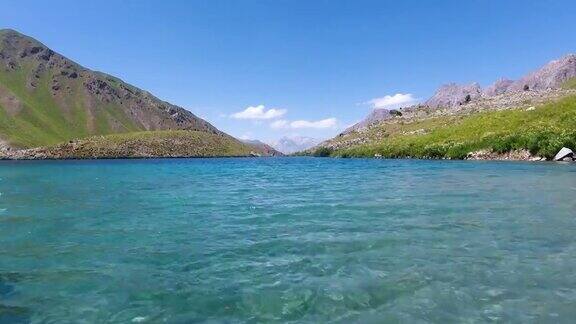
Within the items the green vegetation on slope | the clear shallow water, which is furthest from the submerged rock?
the clear shallow water

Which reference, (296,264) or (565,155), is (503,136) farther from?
(296,264)

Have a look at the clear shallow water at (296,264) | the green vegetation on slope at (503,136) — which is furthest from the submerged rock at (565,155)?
the clear shallow water at (296,264)

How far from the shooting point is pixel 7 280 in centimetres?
1577

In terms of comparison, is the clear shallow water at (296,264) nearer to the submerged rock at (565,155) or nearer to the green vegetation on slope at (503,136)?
the submerged rock at (565,155)

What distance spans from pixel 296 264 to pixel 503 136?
121365 millimetres

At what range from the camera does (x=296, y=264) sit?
681 inches

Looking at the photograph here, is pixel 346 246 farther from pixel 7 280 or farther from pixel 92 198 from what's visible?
pixel 92 198

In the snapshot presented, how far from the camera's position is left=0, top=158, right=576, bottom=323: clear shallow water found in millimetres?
12445

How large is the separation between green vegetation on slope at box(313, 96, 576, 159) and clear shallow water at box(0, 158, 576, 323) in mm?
78949

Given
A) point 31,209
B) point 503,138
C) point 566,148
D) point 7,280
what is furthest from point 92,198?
point 503,138

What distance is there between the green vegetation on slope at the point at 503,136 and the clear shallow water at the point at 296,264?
78.9 m

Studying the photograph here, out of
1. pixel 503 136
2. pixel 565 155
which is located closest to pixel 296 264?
pixel 565 155

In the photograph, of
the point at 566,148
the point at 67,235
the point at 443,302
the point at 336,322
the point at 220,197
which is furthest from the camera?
the point at 566,148

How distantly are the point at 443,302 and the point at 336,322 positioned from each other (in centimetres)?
350
